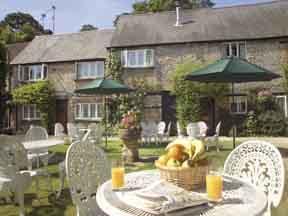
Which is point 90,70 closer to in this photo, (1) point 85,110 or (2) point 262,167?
(1) point 85,110

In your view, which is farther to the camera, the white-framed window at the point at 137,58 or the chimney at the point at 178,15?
the chimney at the point at 178,15

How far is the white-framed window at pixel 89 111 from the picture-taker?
20.0 meters

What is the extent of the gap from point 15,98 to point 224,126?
47.3 ft

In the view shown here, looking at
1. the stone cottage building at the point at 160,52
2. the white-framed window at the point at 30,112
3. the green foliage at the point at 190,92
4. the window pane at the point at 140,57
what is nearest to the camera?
the green foliage at the point at 190,92

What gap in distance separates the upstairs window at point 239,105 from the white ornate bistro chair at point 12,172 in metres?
15.2

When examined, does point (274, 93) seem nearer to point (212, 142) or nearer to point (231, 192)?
point (212, 142)

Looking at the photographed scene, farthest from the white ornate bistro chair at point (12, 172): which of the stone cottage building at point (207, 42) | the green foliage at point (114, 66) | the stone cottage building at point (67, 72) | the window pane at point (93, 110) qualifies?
the window pane at point (93, 110)

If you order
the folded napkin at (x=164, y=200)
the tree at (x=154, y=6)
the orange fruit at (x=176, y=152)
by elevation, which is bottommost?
the folded napkin at (x=164, y=200)

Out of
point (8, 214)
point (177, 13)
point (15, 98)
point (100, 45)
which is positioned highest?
point (177, 13)

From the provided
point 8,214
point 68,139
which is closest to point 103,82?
point 68,139

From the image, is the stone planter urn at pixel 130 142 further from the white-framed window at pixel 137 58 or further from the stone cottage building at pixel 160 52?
the white-framed window at pixel 137 58

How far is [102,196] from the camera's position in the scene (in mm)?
2184

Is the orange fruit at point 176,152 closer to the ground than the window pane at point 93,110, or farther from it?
closer to the ground

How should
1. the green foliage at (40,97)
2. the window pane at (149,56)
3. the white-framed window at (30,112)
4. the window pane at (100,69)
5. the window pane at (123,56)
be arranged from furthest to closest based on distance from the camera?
the white-framed window at (30,112) < the green foliage at (40,97) < the window pane at (100,69) < the window pane at (123,56) < the window pane at (149,56)
